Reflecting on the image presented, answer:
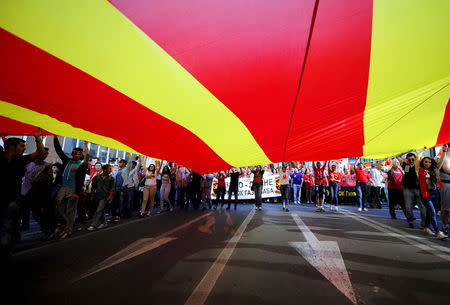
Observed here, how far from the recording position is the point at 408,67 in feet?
7.14

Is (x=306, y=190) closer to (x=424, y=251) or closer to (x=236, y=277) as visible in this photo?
(x=424, y=251)

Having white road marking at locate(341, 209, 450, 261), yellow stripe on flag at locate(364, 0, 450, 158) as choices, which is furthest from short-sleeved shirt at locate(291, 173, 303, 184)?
yellow stripe on flag at locate(364, 0, 450, 158)

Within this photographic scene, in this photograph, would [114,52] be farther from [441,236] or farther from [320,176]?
[320,176]

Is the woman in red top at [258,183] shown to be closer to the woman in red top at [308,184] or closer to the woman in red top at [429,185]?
the woman in red top at [308,184]

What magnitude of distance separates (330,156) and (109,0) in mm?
4999

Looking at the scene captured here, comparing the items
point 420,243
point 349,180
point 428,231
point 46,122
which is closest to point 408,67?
point 420,243

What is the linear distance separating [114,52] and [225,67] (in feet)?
3.52

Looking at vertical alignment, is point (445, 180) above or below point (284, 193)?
above

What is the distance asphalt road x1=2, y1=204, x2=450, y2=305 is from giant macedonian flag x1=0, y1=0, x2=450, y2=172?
6.05 feet

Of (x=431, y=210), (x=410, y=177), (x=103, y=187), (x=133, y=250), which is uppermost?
(x=410, y=177)

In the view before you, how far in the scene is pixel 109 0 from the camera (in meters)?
1.63

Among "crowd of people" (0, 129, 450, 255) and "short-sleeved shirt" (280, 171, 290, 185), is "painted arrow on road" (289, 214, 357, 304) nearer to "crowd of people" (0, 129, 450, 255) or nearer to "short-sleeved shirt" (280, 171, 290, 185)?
"crowd of people" (0, 129, 450, 255)

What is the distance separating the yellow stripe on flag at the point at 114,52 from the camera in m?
1.71

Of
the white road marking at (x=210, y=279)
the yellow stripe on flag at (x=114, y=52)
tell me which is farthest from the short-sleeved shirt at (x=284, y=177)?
the yellow stripe on flag at (x=114, y=52)
